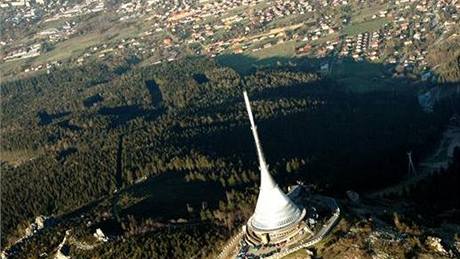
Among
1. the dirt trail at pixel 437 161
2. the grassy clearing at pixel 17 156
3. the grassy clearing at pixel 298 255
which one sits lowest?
the grassy clearing at pixel 17 156

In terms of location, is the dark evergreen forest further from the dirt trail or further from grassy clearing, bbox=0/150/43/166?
the dirt trail

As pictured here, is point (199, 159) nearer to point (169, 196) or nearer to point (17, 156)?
point (169, 196)

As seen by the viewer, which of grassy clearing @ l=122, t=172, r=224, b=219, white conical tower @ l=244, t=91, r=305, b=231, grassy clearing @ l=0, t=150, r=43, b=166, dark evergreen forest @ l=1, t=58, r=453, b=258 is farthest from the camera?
grassy clearing @ l=0, t=150, r=43, b=166

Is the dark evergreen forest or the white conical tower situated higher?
the white conical tower

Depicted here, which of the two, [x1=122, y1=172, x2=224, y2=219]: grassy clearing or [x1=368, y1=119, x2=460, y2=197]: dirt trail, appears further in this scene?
[x1=368, y1=119, x2=460, y2=197]: dirt trail

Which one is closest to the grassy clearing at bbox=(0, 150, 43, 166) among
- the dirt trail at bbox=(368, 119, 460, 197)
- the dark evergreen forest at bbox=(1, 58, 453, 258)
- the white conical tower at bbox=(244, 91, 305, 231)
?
the dark evergreen forest at bbox=(1, 58, 453, 258)

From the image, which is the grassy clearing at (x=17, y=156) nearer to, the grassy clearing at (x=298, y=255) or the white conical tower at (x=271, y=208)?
the white conical tower at (x=271, y=208)

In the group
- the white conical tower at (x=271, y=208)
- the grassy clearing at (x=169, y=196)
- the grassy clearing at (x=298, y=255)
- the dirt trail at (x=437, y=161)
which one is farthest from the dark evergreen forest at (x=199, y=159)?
the grassy clearing at (x=298, y=255)

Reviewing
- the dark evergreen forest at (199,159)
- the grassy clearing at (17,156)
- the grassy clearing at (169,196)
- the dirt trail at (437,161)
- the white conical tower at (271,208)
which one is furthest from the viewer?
the grassy clearing at (17,156)
